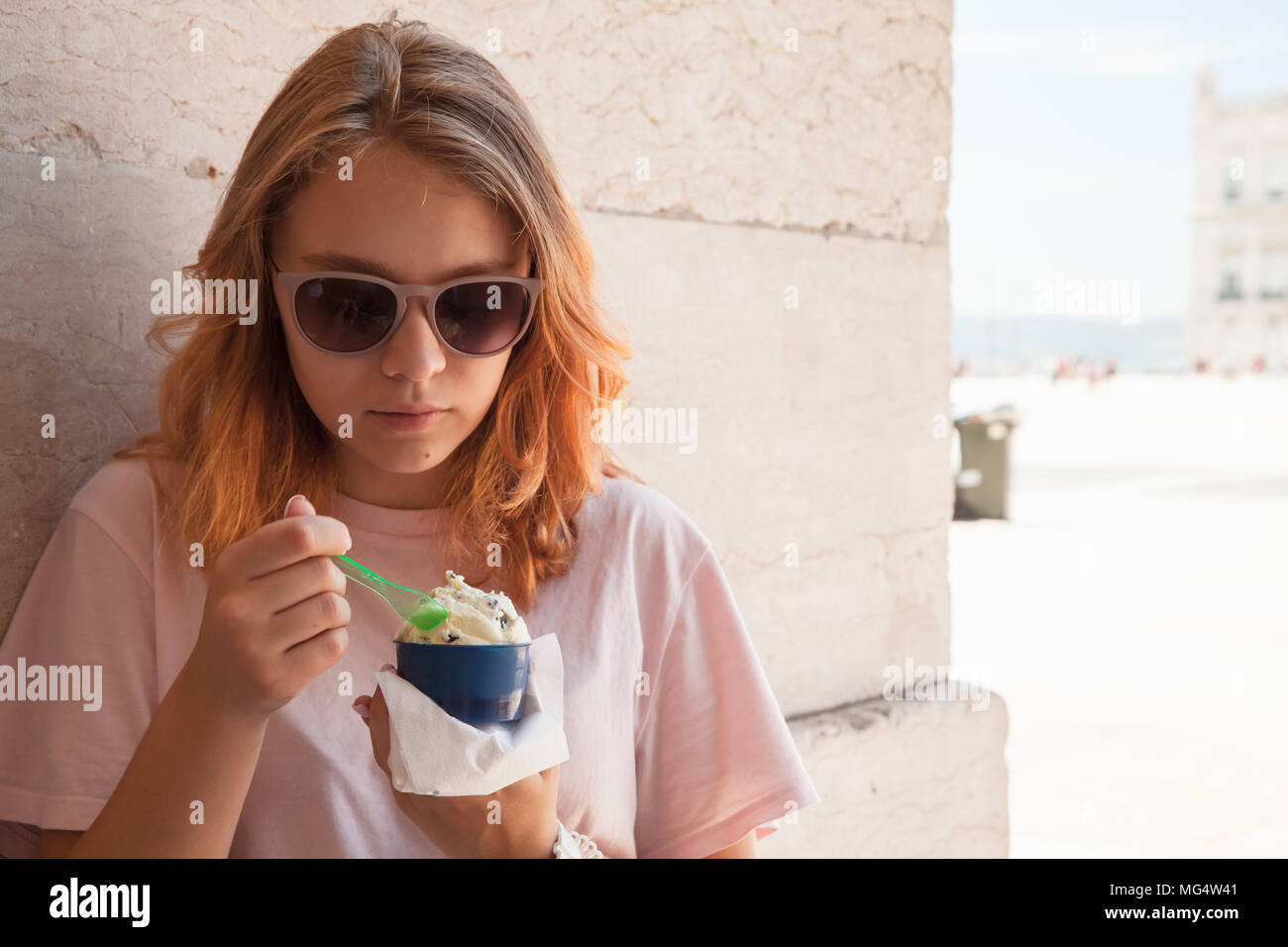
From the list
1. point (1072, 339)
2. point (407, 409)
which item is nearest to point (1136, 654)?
point (407, 409)

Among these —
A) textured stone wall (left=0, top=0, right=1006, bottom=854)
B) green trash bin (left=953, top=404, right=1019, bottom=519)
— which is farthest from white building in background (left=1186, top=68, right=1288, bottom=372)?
textured stone wall (left=0, top=0, right=1006, bottom=854)

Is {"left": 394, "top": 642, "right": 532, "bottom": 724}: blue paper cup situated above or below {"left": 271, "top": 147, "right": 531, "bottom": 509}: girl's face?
below

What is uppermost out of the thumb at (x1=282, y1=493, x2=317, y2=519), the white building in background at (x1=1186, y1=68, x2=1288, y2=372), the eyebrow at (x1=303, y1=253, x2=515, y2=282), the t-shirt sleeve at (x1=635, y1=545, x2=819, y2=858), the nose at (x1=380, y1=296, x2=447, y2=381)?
the white building in background at (x1=1186, y1=68, x2=1288, y2=372)

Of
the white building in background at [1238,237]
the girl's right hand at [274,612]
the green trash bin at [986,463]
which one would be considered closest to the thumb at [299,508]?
the girl's right hand at [274,612]

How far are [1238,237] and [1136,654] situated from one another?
5745cm

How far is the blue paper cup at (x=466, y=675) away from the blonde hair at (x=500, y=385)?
0.34 metres

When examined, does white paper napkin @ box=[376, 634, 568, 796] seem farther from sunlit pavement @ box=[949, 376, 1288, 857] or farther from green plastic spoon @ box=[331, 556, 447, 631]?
sunlit pavement @ box=[949, 376, 1288, 857]

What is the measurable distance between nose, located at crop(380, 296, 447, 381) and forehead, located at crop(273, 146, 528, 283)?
4cm

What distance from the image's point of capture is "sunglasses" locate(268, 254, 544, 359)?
1406 mm

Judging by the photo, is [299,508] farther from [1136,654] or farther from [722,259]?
[1136,654]

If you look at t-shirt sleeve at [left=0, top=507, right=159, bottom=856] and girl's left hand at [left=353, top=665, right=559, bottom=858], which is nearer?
girl's left hand at [left=353, top=665, right=559, bottom=858]

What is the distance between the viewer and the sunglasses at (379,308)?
141cm

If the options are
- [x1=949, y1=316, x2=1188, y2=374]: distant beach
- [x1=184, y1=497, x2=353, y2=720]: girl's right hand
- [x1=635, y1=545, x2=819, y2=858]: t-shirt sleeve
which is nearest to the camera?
[x1=184, y1=497, x2=353, y2=720]: girl's right hand
